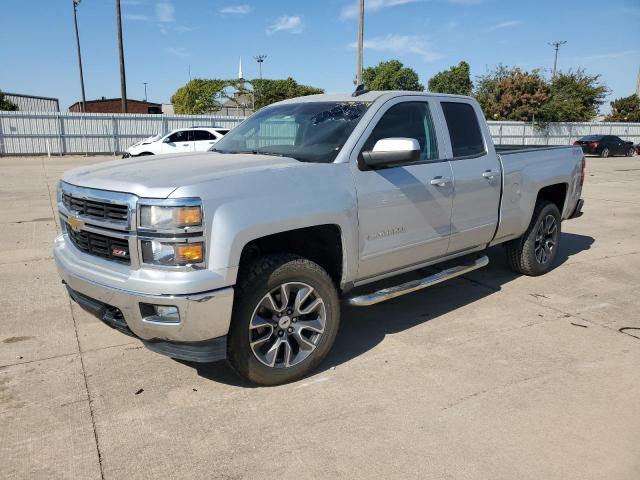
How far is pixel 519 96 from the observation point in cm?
4081

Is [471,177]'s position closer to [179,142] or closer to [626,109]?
[179,142]

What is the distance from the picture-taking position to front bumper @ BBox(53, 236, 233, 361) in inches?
114

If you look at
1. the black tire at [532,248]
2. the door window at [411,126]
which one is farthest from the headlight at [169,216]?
the black tire at [532,248]

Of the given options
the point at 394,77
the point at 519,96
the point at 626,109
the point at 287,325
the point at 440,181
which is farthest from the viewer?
the point at 394,77

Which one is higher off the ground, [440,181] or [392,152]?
[392,152]

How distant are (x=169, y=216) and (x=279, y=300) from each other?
929mm

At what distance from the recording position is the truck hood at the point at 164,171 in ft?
9.72

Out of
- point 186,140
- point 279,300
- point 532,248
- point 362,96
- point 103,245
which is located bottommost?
point 532,248

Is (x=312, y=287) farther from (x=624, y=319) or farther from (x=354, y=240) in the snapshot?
(x=624, y=319)

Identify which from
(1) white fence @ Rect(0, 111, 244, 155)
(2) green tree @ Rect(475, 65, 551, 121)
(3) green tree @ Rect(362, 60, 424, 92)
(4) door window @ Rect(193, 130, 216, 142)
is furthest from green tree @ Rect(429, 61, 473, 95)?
(4) door window @ Rect(193, 130, 216, 142)

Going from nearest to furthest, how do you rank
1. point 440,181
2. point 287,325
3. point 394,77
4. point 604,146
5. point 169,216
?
1. point 169,216
2. point 287,325
3. point 440,181
4. point 604,146
5. point 394,77

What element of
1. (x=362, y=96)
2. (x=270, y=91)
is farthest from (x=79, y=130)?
(x=270, y=91)

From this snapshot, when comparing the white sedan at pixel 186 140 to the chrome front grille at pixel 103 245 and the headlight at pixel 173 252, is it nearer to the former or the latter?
the chrome front grille at pixel 103 245

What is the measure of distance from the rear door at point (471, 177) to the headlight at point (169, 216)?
7.90 ft
